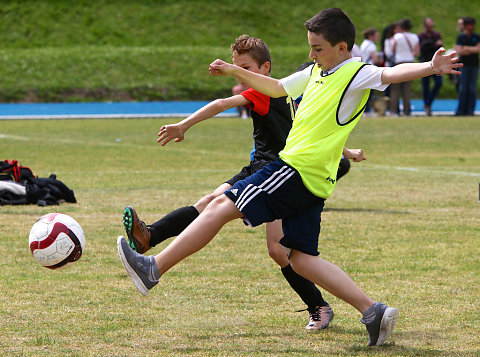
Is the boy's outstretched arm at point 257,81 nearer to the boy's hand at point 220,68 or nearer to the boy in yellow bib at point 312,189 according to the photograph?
the boy's hand at point 220,68

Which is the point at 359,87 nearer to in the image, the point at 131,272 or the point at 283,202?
the point at 283,202

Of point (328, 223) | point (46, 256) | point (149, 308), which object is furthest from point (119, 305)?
point (328, 223)

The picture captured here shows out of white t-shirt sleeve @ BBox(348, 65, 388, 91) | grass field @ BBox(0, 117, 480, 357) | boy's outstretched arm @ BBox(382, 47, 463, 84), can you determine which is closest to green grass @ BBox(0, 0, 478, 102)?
grass field @ BBox(0, 117, 480, 357)

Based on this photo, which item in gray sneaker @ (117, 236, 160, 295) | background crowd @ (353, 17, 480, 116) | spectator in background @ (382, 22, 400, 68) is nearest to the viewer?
gray sneaker @ (117, 236, 160, 295)

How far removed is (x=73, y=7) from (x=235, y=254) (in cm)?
4018

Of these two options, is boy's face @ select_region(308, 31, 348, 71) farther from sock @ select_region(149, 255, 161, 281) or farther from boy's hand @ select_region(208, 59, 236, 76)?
sock @ select_region(149, 255, 161, 281)

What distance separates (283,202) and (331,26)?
0.96m

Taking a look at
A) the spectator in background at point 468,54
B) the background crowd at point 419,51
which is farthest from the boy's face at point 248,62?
the spectator in background at point 468,54

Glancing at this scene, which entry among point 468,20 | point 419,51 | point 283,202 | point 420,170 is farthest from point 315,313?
point 419,51

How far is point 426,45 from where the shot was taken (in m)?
26.2

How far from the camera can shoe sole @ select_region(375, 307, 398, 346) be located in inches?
177

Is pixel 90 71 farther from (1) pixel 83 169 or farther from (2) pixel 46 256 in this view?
(2) pixel 46 256

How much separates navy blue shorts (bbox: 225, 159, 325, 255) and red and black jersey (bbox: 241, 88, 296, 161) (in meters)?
0.77

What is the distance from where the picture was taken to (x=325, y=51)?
4.62 m
